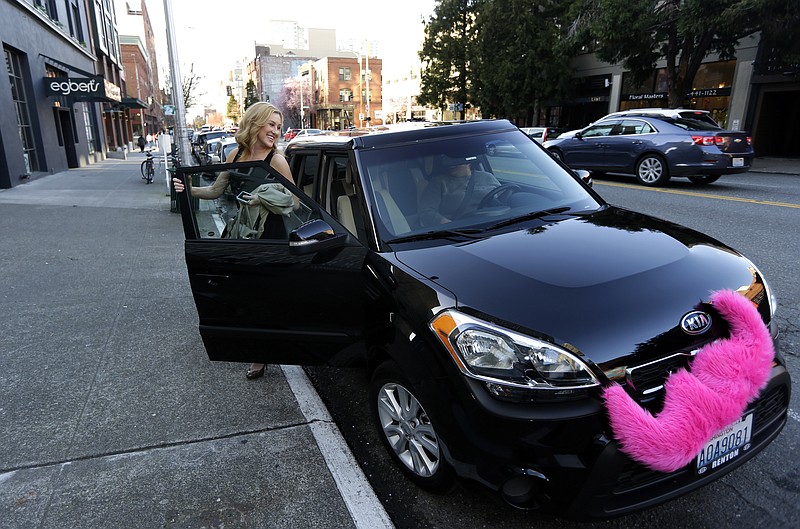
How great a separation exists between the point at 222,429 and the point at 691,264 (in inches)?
109

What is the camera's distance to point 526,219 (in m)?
3.06

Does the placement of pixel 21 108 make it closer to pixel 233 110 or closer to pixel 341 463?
pixel 341 463

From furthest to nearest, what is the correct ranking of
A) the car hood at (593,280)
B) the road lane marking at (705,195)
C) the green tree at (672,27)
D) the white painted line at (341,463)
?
the green tree at (672,27)
the road lane marking at (705,195)
the white painted line at (341,463)
the car hood at (593,280)

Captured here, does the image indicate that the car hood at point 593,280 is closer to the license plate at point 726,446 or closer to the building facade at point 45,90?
the license plate at point 726,446

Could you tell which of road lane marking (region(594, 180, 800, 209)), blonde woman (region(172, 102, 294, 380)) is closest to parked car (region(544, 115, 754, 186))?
road lane marking (region(594, 180, 800, 209))

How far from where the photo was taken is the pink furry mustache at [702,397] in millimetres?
1875

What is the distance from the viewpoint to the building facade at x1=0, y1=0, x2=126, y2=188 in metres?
15.5

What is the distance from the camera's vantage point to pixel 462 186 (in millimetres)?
3314

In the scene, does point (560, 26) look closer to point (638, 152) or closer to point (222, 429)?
point (638, 152)

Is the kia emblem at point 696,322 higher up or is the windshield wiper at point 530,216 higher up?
the windshield wiper at point 530,216

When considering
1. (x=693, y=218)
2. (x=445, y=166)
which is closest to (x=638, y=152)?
(x=693, y=218)

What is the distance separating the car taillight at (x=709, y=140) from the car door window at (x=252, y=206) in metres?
11.1

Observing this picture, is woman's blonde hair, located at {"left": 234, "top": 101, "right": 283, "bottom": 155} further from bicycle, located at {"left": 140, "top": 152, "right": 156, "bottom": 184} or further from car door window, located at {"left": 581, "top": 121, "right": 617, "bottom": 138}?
bicycle, located at {"left": 140, "top": 152, "right": 156, "bottom": 184}

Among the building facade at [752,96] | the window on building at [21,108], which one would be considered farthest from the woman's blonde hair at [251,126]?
the building facade at [752,96]
